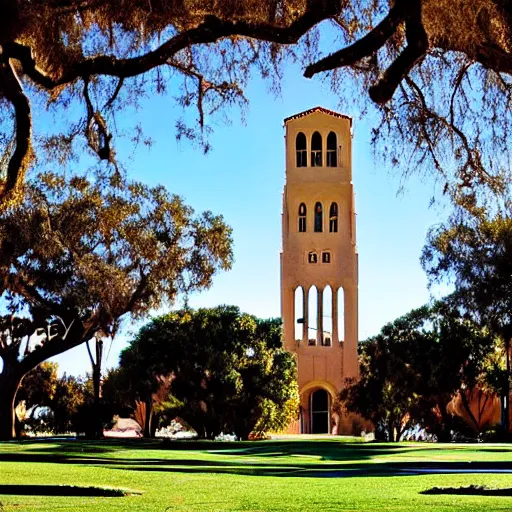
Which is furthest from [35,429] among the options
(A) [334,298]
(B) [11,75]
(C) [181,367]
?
(B) [11,75]

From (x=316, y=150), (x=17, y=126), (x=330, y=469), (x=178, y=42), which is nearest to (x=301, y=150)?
(x=316, y=150)

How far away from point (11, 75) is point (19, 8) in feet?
2.69

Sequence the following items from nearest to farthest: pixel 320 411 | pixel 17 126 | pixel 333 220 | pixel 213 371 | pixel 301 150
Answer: pixel 17 126
pixel 213 371
pixel 320 411
pixel 333 220
pixel 301 150

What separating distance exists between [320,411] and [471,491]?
142 ft

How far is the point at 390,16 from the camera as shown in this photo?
769cm

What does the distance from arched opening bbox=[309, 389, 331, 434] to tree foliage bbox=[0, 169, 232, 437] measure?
2362cm

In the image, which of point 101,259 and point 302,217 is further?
point 302,217

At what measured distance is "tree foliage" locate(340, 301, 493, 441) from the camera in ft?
137

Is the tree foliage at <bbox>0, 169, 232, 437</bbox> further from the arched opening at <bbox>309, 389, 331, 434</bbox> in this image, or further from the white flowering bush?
the arched opening at <bbox>309, 389, 331, 434</bbox>

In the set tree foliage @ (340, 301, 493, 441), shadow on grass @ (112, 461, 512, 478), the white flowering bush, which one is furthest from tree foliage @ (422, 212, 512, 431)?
the white flowering bush

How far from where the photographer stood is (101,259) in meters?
28.8

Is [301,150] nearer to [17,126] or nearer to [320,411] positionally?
[320,411]

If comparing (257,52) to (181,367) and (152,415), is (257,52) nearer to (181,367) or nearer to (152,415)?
(181,367)

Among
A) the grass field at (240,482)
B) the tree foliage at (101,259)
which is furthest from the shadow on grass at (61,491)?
the tree foliage at (101,259)
